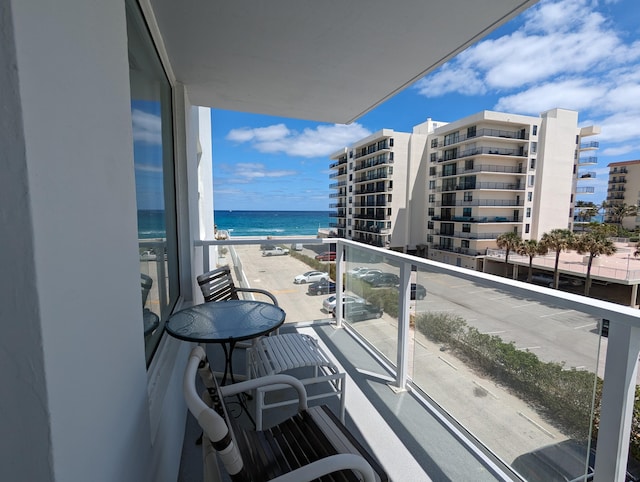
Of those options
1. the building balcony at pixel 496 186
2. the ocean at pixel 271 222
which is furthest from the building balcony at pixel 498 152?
the ocean at pixel 271 222

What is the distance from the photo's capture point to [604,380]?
4.02 ft

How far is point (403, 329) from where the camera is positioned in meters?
2.48

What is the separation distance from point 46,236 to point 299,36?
Result: 2.09m

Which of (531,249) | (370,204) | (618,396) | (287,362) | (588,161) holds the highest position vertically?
(588,161)

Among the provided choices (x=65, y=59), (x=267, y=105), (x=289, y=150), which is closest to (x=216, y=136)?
(x=289, y=150)

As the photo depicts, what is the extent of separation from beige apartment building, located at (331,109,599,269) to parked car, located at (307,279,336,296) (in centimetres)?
2605

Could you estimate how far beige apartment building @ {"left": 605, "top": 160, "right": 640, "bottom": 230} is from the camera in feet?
155

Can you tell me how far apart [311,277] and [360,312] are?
0.75 metres

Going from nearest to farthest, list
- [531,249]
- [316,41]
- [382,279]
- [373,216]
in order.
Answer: [316,41] < [382,279] < [531,249] < [373,216]

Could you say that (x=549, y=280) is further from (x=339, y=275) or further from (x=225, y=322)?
(x=225, y=322)

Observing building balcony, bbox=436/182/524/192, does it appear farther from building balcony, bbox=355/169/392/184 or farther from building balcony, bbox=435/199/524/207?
building balcony, bbox=355/169/392/184

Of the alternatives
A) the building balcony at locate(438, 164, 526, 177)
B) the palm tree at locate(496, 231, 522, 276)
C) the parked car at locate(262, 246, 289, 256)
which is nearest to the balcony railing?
the parked car at locate(262, 246, 289, 256)

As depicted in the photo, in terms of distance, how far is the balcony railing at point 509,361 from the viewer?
120 cm

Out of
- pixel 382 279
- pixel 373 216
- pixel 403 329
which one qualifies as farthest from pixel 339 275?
pixel 373 216
